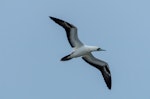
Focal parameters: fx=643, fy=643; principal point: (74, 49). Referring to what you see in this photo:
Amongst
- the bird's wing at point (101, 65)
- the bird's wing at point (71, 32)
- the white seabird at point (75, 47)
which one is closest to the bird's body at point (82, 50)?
the white seabird at point (75, 47)

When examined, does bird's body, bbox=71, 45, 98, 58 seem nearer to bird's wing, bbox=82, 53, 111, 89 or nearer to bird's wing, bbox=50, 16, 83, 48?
Result: bird's wing, bbox=50, 16, 83, 48

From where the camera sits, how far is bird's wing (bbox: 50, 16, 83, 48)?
144ft

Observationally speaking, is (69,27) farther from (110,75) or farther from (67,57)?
(110,75)

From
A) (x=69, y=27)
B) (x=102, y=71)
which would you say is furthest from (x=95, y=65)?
(x=69, y=27)

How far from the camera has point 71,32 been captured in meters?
44.1

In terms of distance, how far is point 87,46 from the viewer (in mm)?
44406

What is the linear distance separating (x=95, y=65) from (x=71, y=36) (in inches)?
132

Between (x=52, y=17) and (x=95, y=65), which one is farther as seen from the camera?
(x=95, y=65)

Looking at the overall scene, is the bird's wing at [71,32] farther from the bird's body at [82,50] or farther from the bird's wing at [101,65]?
the bird's wing at [101,65]

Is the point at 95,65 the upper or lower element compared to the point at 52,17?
lower

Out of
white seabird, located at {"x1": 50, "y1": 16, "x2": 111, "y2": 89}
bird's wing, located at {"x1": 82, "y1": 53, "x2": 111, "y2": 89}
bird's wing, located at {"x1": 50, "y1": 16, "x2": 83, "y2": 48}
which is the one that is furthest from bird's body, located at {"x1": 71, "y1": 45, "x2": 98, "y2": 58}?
bird's wing, located at {"x1": 82, "y1": 53, "x2": 111, "y2": 89}

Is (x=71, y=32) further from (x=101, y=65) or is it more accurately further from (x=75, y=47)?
(x=101, y=65)

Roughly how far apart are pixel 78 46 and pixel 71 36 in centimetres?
86

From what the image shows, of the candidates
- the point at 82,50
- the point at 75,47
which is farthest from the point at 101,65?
the point at 75,47
